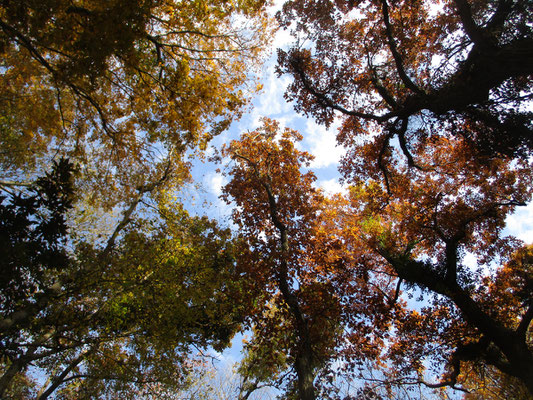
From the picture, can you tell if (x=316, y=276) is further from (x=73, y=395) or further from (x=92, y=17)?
(x=73, y=395)

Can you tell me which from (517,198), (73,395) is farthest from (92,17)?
(73,395)

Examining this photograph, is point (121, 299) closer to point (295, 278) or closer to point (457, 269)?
point (295, 278)

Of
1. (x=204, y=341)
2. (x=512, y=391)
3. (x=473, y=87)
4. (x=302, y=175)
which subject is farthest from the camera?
(x=302, y=175)

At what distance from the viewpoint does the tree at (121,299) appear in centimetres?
531

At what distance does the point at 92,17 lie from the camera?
14.3 feet

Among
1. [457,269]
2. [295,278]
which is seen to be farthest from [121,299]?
[457,269]

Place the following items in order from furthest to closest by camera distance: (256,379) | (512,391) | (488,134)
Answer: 1. (256,379)
2. (512,391)
3. (488,134)

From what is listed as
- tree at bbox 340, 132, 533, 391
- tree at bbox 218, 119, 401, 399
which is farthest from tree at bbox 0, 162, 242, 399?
tree at bbox 340, 132, 533, 391

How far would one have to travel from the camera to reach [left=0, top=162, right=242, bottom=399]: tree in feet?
17.4

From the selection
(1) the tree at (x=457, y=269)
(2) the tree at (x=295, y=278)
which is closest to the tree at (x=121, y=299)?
(2) the tree at (x=295, y=278)

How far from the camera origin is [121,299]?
29.3 feet

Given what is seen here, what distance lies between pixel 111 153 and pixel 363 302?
9.37m

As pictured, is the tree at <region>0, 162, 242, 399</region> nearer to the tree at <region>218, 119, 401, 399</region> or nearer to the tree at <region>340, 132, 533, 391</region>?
the tree at <region>218, 119, 401, 399</region>

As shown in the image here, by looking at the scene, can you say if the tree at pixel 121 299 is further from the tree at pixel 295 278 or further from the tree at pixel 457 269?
the tree at pixel 457 269
